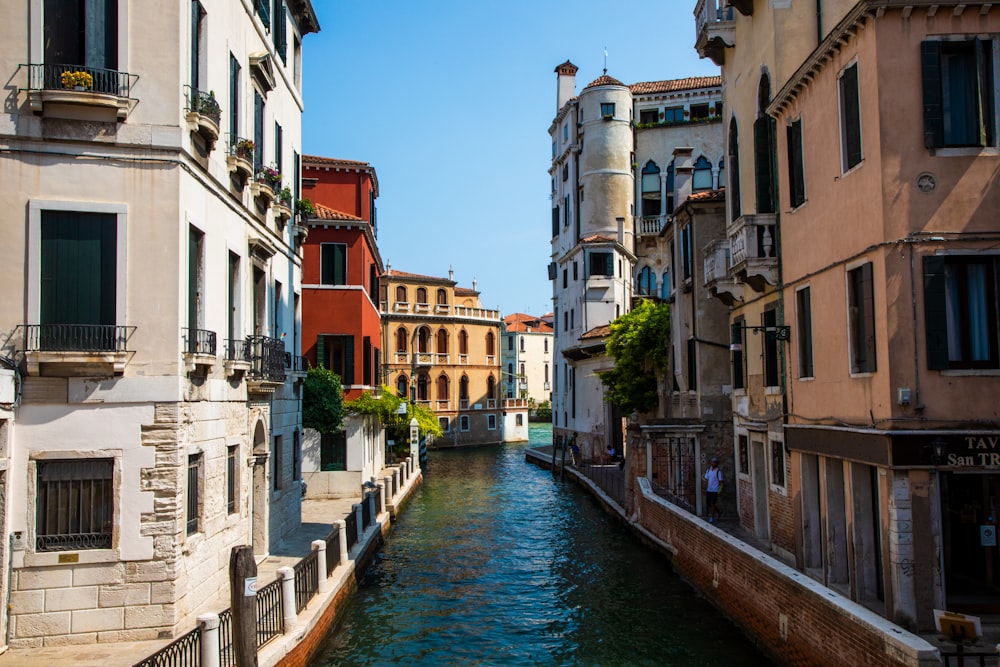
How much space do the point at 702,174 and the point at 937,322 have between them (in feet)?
90.0

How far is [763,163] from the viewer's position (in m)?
14.2

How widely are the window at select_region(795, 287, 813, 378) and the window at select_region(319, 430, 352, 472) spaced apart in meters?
15.1

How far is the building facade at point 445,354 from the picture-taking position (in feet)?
184

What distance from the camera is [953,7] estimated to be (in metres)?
9.59

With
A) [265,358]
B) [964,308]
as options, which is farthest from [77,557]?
[964,308]

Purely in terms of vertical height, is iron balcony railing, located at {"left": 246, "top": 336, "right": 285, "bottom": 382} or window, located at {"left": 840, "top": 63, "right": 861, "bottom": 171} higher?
window, located at {"left": 840, "top": 63, "right": 861, "bottom": 171}

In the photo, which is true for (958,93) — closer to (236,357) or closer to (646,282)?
(236,357)

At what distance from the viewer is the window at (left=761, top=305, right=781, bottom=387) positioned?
14.4m

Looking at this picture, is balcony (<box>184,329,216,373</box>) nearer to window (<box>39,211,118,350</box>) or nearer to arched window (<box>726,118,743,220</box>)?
window (<box>39,211,118,350</box>)

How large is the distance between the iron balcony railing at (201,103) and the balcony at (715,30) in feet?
31.0

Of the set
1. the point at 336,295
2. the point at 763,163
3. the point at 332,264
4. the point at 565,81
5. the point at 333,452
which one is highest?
the point at 565,81

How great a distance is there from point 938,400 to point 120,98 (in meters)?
9.19

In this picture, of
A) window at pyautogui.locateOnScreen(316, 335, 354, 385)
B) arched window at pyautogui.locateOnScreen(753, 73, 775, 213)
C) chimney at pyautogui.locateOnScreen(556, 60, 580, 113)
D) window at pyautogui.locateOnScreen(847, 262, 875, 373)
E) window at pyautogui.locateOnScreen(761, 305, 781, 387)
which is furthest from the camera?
chimney at pyautogui.locateOnScreen(556, 60, 580, 113)

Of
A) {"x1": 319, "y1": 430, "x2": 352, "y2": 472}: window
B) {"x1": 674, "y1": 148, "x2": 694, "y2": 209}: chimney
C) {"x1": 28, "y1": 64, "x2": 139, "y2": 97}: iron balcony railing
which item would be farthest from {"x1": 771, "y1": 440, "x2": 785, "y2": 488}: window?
{"x1": 319, "y1": 430, "x2": 352, "y2": 472}: window
